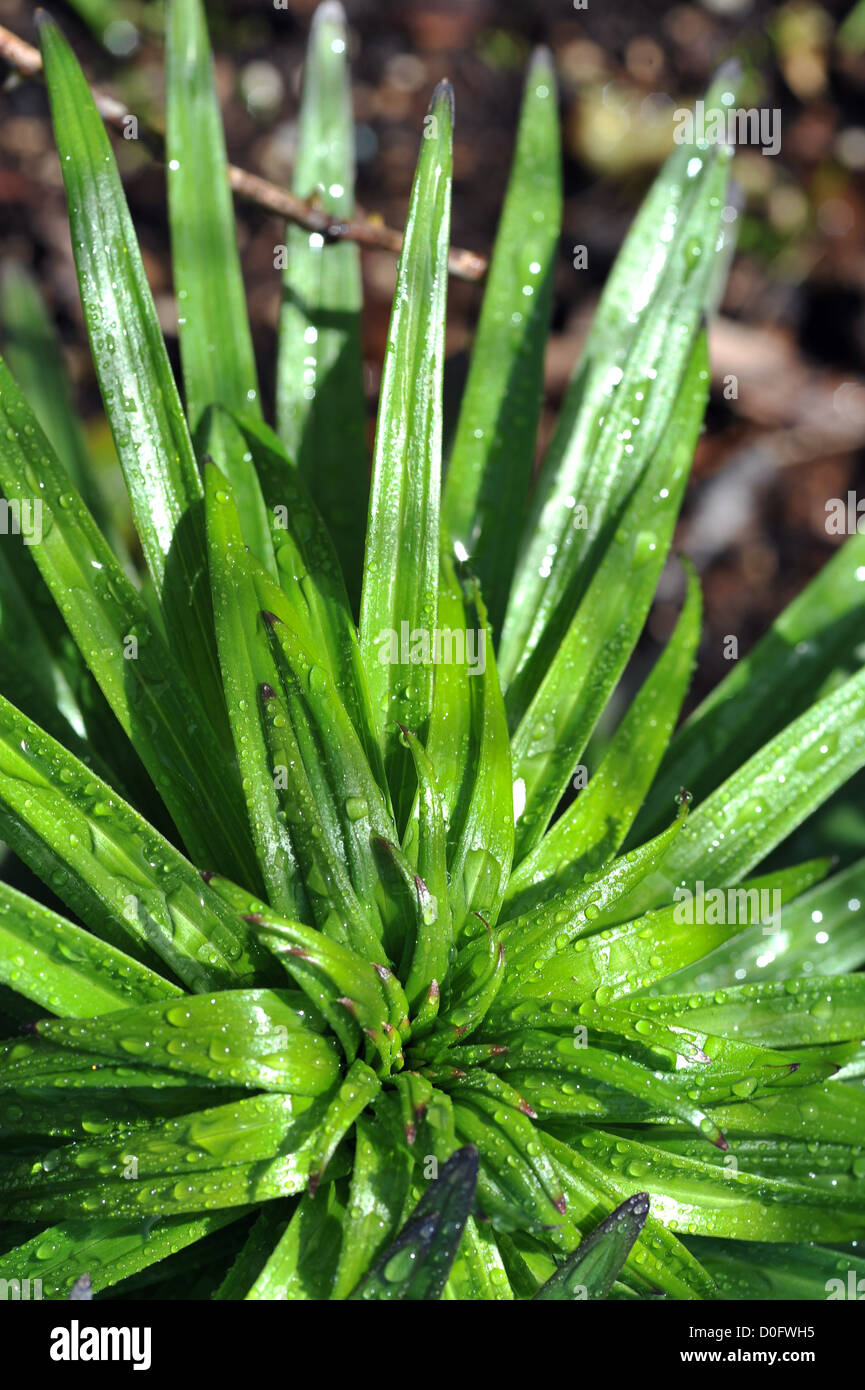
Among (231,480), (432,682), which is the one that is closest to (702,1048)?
(432,682)

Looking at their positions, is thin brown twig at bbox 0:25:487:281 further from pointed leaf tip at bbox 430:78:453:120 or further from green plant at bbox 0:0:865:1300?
pointed leaf tip at bbox 430:78:453:120

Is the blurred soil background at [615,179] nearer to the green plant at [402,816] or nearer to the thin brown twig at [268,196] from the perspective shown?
the thin brown twig at [268,196]

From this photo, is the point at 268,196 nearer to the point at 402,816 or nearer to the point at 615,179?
the point at 402,816

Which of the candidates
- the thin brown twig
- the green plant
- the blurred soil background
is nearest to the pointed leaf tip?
the green plant

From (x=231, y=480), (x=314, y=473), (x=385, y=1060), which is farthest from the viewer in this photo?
(x=314, y=473)

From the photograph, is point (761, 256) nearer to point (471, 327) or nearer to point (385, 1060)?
point (471, 327)

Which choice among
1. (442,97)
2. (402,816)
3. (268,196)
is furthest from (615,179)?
(402,816)

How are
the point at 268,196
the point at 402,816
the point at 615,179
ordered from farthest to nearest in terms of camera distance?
1. the point at 615,179
2. the point at 268,196
3. the point at 402,816
